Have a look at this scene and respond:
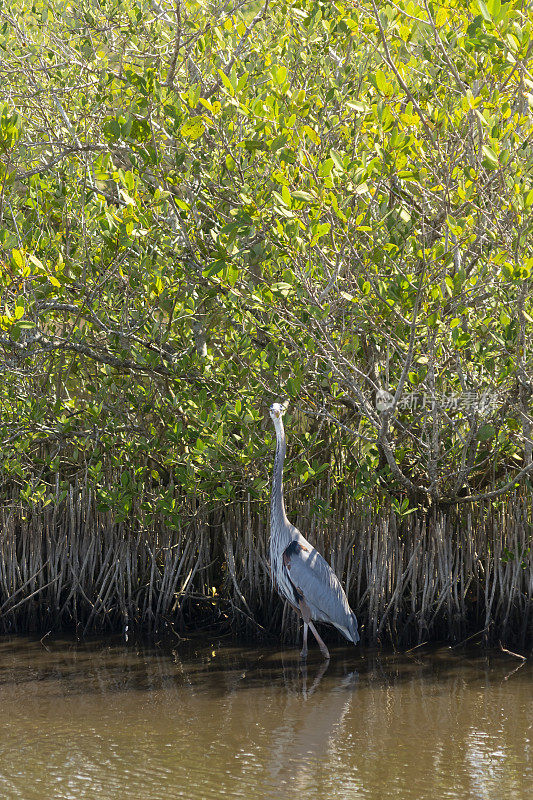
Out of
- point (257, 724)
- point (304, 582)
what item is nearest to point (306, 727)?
point (257, 724)

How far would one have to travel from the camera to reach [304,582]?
6832 millimetres

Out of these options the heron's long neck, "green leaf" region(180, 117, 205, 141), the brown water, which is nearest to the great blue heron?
the heron's long neck

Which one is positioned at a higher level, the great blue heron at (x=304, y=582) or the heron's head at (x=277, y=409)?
the heron's head at (x=277, y=409)

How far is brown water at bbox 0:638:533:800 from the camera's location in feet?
15.1

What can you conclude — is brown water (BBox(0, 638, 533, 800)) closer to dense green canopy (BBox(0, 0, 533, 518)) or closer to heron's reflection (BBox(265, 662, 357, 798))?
heron's reflection (BBox(265, 662, 357, 798))

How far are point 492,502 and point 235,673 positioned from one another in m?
2.46

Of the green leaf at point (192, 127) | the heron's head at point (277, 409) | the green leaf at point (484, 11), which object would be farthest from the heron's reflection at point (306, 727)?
the green leaf at point (484, 11)

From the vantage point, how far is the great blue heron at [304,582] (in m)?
6.86

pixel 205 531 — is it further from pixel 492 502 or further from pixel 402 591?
pixel 492 502

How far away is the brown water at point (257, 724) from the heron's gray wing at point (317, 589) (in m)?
0.36

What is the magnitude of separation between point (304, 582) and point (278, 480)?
2.75ft

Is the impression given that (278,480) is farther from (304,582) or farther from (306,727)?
(306,727)

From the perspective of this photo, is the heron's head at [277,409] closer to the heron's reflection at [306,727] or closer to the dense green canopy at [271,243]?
the dense green canopy at [271,243]

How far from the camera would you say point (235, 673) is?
6.70 metres
